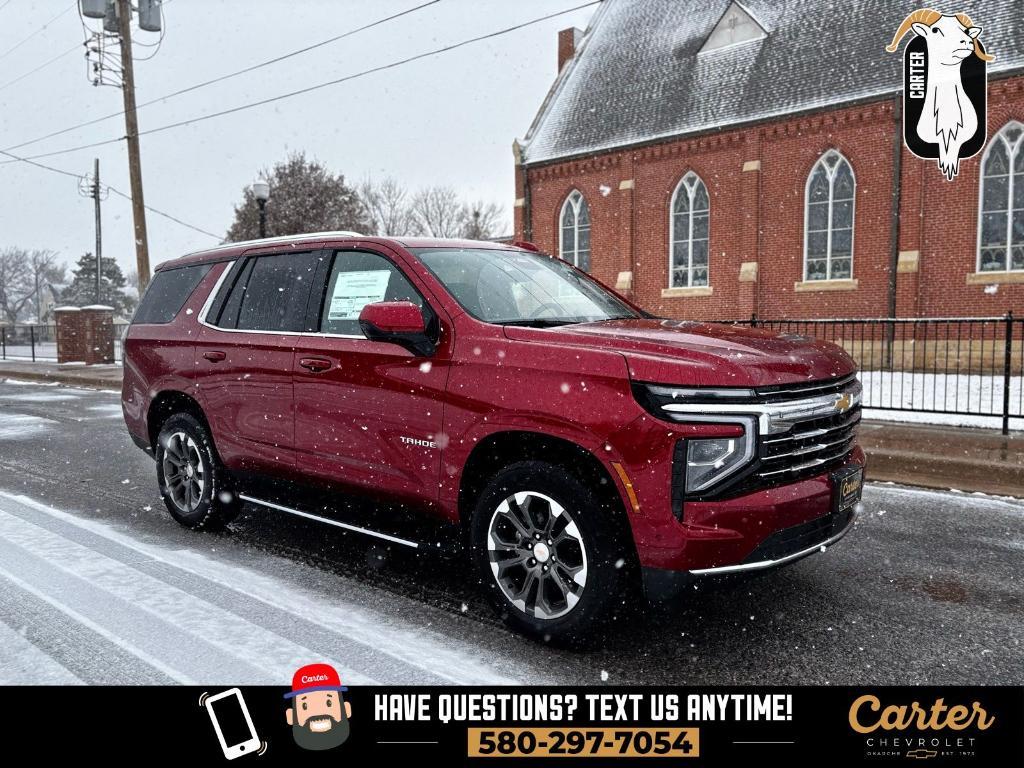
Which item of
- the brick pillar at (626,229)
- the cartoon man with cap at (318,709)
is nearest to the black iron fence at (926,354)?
the brick pillar at (626,229)

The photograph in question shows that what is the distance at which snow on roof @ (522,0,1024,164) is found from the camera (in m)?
20.0

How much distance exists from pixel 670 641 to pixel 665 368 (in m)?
1.34

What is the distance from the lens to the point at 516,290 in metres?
4.41

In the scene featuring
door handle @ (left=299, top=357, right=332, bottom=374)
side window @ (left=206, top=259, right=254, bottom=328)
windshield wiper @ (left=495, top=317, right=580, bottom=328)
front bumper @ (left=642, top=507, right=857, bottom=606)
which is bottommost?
front bumper @ (left=642, top=507, right=857, bottom=606)

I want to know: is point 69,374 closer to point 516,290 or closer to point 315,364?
point 315,364

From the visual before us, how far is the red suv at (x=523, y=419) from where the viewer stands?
320cm

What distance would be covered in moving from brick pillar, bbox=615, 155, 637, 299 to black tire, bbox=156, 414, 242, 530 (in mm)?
20240

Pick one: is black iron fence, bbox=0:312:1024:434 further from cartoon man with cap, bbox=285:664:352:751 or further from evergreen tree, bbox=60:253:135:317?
evergreen tree, bbox=60:253:135:317

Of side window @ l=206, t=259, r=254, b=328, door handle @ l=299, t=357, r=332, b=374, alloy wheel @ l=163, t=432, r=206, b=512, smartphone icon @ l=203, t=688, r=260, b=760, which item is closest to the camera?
smartphone icon @ l=203, t=688, r=260, b=760

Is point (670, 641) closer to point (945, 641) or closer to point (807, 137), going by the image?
point (945, 641)

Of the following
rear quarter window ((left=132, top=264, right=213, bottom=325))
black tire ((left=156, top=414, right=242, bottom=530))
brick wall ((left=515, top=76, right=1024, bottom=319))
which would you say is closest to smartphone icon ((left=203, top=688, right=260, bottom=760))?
black tire ((left=156, top=414, right=242, bottom=530))

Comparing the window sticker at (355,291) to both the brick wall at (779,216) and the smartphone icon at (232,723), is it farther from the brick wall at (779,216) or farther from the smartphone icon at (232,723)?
the brick wall at (779,216)

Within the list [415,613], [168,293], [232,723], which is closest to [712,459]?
[415,613]

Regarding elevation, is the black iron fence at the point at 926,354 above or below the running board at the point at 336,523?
above
